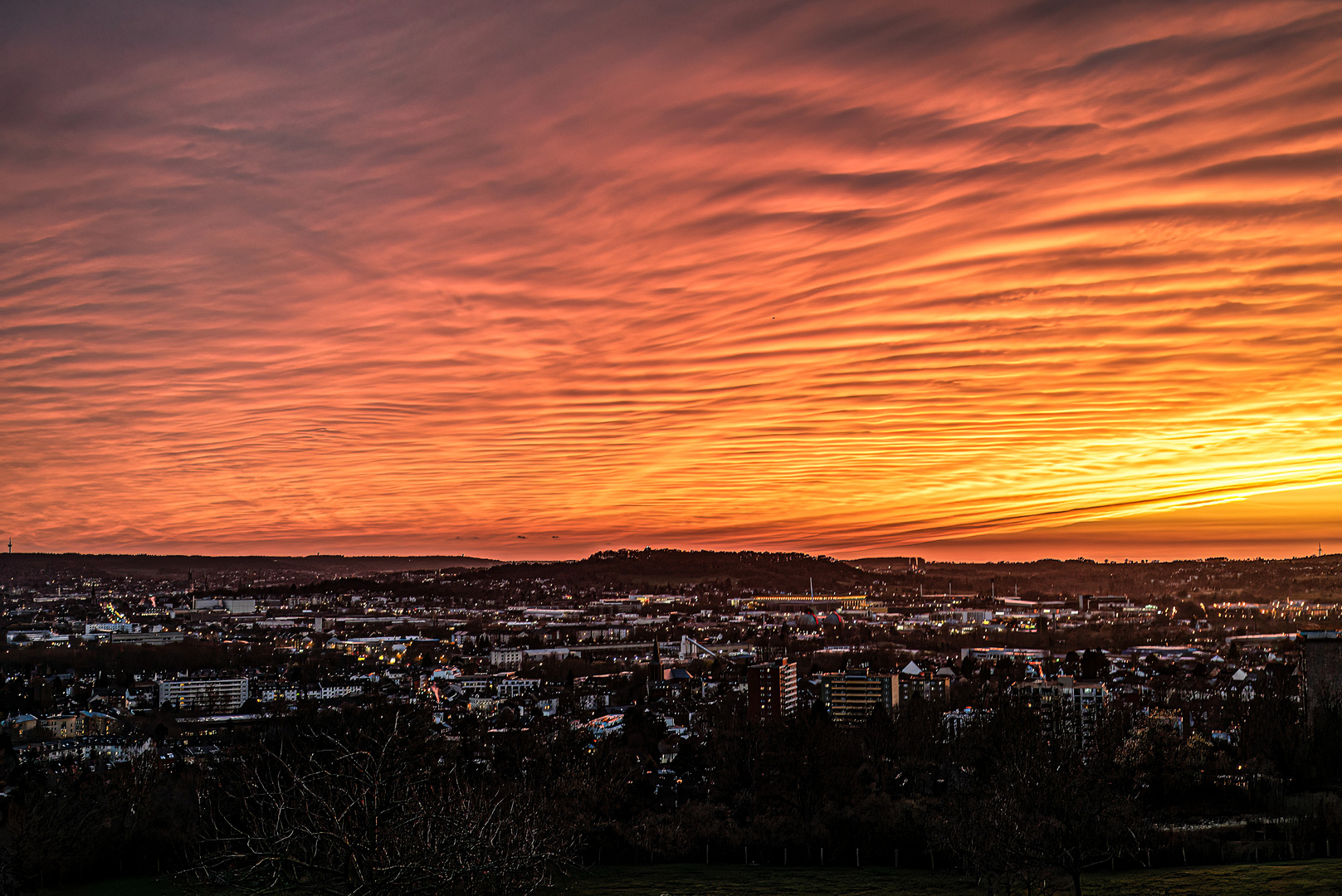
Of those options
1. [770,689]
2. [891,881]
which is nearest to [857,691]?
[770,689]

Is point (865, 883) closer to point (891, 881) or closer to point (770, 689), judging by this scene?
point (891, 881)

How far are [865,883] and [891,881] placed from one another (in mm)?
637

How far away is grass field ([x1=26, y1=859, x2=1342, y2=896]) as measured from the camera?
22531 millimetres

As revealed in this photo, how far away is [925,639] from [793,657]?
3066cm

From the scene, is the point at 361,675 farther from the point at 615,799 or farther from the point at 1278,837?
the point at 1278,837

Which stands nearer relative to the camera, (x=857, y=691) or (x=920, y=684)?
(x=920, y=684)

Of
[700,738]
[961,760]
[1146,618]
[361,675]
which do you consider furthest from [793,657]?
[961,760]

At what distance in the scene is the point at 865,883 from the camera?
26.1 meters

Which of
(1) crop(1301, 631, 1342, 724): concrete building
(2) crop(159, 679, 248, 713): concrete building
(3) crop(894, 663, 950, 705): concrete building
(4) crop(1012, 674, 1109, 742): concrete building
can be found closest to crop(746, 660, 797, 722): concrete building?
(3) crop(894, 663, 950, 705): concrete building

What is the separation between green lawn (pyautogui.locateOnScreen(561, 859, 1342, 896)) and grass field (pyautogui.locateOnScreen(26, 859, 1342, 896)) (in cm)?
2

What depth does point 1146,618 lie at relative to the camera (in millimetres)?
158125

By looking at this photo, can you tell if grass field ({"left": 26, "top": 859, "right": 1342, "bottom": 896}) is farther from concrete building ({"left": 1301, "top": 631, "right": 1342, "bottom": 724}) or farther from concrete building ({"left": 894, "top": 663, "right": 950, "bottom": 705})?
concrete building ({"left": 894, "top": 663, "right": 950, "bottom": 705})

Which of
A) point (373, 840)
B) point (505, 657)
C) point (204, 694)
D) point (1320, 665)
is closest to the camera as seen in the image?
point (373, 840)

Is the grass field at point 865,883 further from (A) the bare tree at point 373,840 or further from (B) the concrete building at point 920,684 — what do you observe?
(B) the concrete building at point 920,684
